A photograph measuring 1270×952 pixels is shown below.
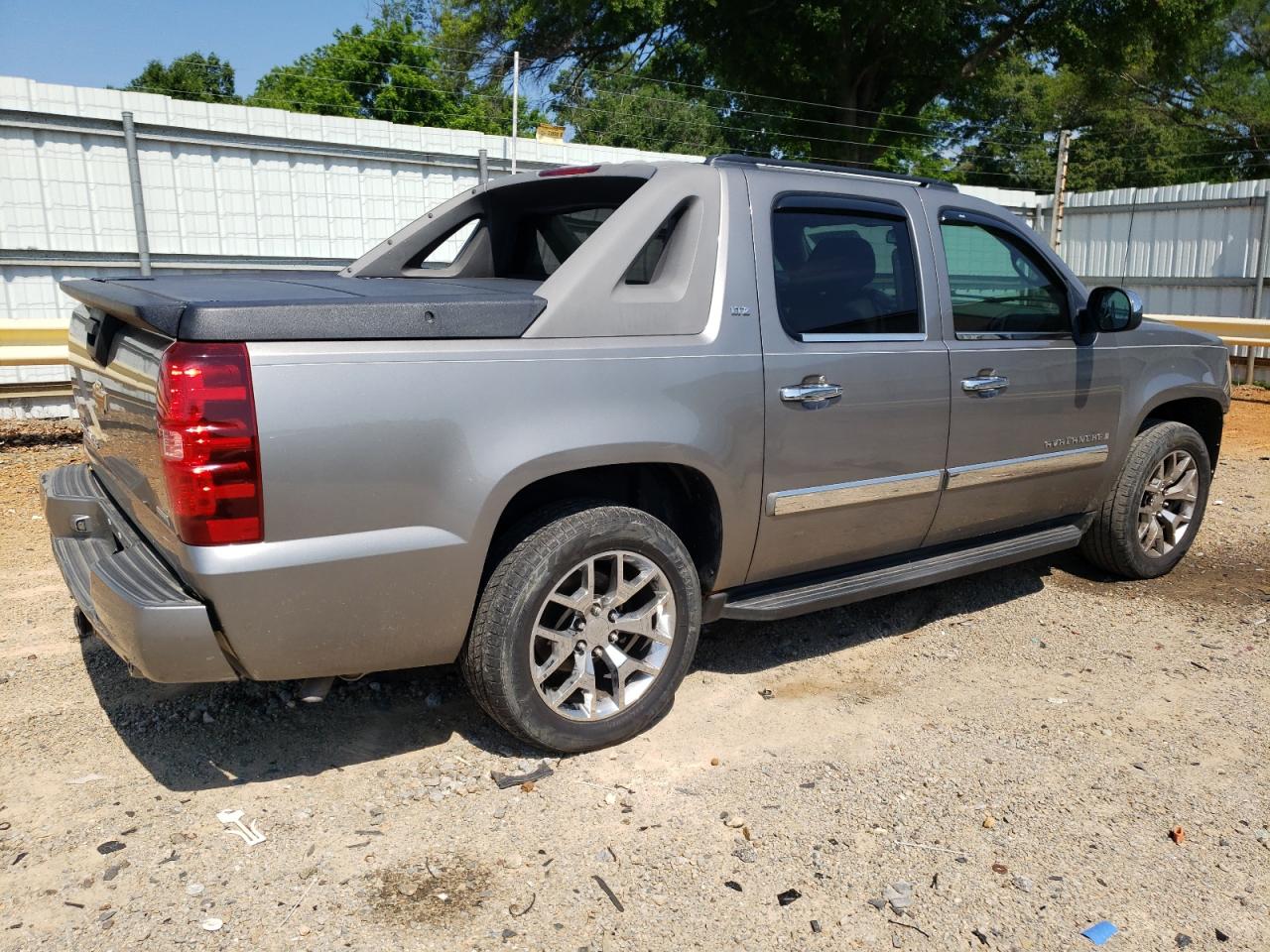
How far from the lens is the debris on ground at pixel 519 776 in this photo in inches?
134

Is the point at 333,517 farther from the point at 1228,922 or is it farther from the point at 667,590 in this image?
the point at 1228,922

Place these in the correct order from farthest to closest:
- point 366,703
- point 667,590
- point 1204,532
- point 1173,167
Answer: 1. point 1173,167
2. point 1204,532
3. point 366,703
4. point 667,590

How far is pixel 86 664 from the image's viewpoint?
4219 millimetres

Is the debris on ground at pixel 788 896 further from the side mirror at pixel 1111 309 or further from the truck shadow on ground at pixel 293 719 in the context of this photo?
the side mirror at pixel 1111 309

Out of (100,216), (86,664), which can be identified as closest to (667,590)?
(86,664)

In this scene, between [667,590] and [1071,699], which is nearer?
[667,590]

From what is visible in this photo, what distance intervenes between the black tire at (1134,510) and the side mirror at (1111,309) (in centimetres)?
78

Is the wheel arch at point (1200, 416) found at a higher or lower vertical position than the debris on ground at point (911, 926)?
higher

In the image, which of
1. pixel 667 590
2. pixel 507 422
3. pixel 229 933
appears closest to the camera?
pixel 229 933

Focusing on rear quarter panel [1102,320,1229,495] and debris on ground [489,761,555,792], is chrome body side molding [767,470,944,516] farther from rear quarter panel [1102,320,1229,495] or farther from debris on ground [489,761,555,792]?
rear quarter panel [1102,320,1229,495]

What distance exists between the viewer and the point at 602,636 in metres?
3.55

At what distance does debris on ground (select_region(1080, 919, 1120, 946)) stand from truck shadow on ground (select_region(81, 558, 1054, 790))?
171 cm

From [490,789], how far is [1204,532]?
5.02 m

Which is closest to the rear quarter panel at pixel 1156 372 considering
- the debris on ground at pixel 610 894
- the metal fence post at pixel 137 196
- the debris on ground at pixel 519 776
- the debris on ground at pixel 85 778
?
the debris on ground at pixel 519 776
